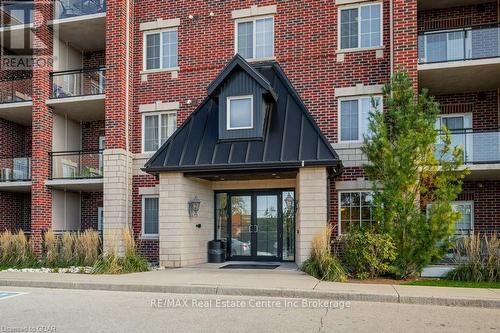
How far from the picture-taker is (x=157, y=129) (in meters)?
17.6

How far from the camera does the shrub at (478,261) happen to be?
39.2 ft

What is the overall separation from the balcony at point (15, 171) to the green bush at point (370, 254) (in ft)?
43.6

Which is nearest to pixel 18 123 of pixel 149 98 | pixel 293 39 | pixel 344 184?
pixel 149 98

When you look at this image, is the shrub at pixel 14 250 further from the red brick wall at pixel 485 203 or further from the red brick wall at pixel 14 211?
the red brick wall at pixel 485 203

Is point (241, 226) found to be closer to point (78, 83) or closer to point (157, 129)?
point (157, 129)

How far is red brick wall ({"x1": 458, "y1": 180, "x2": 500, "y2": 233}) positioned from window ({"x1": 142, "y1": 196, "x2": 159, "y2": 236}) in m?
10.7

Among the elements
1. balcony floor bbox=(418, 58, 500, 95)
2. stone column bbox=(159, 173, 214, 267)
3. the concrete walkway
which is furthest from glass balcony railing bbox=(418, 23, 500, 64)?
stone column bbox=(159, 173, 214, 267)

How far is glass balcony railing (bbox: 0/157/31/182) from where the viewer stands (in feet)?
62.9

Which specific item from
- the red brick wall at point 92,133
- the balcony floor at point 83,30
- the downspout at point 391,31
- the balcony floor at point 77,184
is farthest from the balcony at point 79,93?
the downspout at point 391,31

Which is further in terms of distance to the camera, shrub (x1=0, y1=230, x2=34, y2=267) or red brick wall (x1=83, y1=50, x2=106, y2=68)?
red brick wall (x1=83, y1=50, x2=106, y2=68)

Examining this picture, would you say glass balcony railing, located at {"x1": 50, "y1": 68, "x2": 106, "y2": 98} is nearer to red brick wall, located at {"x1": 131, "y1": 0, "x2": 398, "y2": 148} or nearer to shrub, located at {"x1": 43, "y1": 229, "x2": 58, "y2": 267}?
red brick wall, located at {"x1": 131, "y1": 0, "x2": 398, "y2": 148}

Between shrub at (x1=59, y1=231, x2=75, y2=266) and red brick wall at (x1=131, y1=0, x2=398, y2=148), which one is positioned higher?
red brick wall at (x1=131, y1=0, x2=398, y2=148)

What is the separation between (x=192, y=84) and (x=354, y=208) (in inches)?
284

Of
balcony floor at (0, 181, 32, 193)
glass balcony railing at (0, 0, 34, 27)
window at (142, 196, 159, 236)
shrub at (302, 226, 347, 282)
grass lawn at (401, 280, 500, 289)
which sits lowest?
grass lawn at (401, 280, 500, 289)
